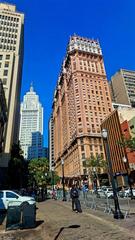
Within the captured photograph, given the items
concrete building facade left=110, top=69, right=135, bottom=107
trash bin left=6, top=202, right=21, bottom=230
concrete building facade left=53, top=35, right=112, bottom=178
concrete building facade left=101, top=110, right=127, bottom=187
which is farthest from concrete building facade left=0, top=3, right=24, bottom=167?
concrete building facade left=110, top=69, right=135, bottom=107

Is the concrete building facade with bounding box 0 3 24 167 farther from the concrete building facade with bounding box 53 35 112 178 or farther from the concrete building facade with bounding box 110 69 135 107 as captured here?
the concrete building facade with bounding box 110 69 135 107

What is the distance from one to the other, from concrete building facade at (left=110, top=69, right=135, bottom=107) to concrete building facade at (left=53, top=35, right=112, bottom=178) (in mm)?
25672

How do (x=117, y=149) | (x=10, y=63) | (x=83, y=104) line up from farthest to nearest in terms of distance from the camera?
(x=83, y=104)
(x=117, y=149)
(x=10, y=63)

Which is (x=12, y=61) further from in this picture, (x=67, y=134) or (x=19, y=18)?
(x=67, y=134)

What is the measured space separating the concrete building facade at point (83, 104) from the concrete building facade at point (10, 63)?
101ft

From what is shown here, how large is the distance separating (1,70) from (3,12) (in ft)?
123

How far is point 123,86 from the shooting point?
438 ft

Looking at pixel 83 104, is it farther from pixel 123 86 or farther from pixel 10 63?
pixel 123 86

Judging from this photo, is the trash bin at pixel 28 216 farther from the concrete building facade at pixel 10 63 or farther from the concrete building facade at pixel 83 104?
the concrete building facade at pixel 83 104

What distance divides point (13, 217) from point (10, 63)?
5838 centimetres

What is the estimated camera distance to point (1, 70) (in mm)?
60531

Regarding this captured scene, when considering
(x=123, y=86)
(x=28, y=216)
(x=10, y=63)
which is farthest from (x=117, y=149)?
(x=123, y=86)

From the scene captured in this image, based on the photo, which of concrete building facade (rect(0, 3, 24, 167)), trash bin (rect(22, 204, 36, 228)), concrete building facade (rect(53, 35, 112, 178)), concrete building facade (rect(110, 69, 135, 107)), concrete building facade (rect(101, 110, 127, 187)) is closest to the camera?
trash bin (rect(22, 204, 36, 228))

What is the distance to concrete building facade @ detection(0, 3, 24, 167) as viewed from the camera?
2082 inches
